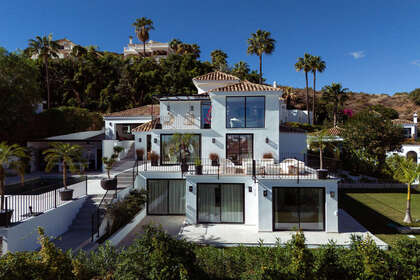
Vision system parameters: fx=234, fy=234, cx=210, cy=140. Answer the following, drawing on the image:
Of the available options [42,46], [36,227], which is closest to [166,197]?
[36,227]

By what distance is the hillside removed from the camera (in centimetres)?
6644

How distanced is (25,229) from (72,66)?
1790 inches

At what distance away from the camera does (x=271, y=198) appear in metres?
12.5

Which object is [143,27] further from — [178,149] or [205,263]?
[205,263]

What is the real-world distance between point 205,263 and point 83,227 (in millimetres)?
8181

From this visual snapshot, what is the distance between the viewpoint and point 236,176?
13.7m

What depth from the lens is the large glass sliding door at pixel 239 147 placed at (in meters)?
17.3

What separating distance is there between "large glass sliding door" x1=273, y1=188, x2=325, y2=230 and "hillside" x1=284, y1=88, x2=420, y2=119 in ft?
176

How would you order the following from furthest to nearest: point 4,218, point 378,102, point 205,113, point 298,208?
point 378,102 → point 205,113 → point 298,208 → point 4,218

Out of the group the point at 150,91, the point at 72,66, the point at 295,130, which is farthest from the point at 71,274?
the point at 72,66

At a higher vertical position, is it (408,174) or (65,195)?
(408,174)

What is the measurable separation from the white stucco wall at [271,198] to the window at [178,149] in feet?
22.2

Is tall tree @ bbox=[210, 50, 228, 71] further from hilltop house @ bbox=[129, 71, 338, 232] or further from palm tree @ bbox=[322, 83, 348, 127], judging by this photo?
hilltop house @ bbox=[129, 71, 338, 232]

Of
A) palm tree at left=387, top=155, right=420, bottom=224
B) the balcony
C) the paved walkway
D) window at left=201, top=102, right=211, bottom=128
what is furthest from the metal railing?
palm tree at left=387, top=155, right=420, bottom=224
